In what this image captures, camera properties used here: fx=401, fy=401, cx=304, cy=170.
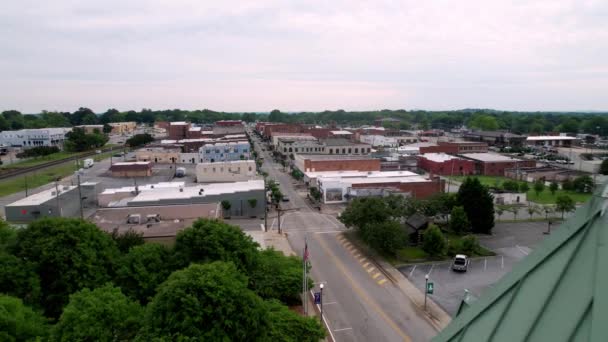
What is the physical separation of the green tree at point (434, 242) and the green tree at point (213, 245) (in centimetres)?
1146

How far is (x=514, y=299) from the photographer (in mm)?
3605

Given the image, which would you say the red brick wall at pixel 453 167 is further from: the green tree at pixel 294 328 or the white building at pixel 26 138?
the white building at pixel 26 138

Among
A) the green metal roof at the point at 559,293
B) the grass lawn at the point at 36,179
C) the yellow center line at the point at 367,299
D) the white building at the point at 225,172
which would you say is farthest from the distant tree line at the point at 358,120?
the green metal roof at the point at 559,293

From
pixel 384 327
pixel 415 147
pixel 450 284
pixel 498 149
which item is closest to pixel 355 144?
pixel 415 147

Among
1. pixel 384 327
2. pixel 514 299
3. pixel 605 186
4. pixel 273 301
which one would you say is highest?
pixel 605 186

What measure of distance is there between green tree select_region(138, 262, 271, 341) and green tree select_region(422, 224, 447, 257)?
14.3 meters

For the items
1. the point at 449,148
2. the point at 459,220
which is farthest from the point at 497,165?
the point at 459,220

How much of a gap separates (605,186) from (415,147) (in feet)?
238

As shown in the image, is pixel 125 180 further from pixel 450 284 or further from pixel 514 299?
pixel 514 299

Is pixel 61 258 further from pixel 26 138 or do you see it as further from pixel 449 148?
pixel 26 138

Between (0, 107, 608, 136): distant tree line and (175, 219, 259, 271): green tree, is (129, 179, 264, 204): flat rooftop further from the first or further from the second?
(0, 107, 608, 136): distant tree line

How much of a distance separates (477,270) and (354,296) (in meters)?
7.74

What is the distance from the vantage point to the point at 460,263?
2230 cm

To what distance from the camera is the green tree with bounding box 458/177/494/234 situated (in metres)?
28.3
